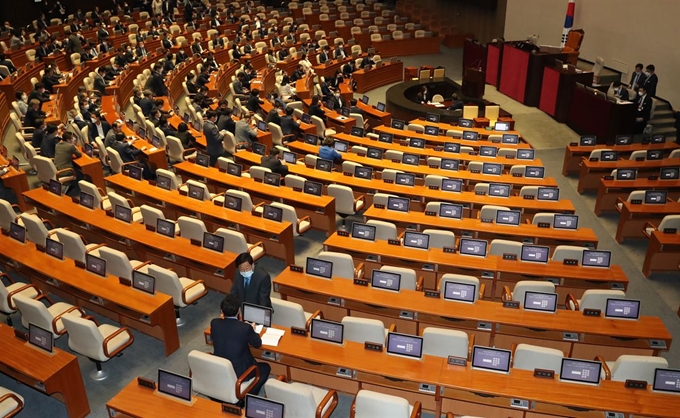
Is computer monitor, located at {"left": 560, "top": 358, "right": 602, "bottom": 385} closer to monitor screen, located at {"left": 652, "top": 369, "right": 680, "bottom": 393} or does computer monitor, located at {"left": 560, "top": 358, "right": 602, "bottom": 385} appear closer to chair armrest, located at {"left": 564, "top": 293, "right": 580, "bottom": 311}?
monitor screen, located at {"left": 652, "top": 369, "right": 680, "bottom": 393}

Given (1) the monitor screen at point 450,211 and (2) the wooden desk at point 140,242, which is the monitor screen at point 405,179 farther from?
(2) the wooden desk at point 140,242

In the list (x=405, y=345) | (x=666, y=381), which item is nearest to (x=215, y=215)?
(x=405, y=345)

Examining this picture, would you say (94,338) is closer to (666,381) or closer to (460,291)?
(460,291)

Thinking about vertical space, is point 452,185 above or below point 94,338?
above

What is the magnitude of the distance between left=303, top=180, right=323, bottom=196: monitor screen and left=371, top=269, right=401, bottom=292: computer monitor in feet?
10.8

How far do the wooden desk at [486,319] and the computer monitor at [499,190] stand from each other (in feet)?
13.0

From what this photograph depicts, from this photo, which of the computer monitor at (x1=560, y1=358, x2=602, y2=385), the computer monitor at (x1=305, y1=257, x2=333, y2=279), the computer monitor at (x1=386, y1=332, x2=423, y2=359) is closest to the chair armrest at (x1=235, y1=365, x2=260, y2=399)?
the computer monitor at (x1=386, y1=332, x2=423, y2=359)

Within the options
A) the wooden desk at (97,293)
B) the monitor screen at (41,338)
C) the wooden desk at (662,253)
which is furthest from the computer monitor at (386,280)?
the wooden desk at (662,253)

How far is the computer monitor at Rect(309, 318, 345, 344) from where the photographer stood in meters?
6.27

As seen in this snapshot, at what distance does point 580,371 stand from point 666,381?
0.77 metres

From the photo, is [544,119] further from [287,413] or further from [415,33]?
[287,413]

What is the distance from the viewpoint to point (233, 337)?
6.02m

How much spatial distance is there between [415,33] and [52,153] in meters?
19.0

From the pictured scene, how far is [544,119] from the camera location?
57.9 ft
